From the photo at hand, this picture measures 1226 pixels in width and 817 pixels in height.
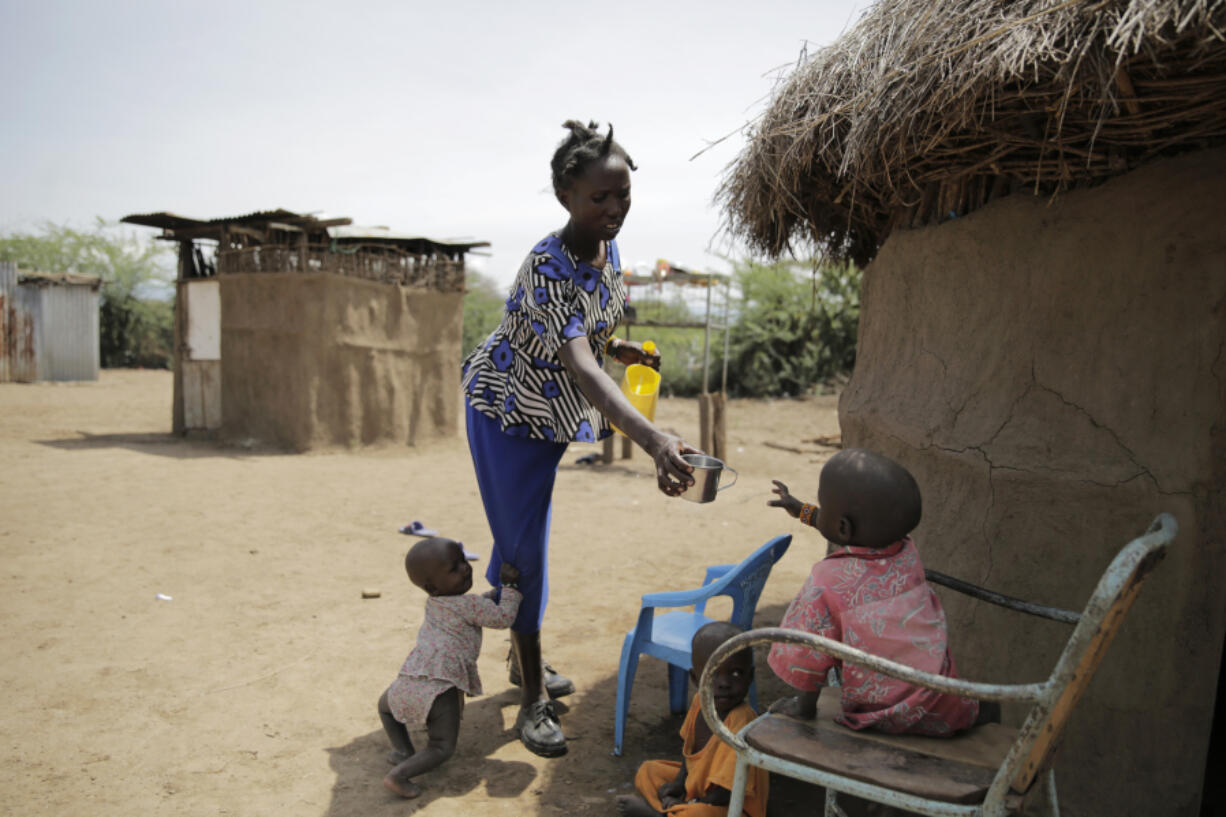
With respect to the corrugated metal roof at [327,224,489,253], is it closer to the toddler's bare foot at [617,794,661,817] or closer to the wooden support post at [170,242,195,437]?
the wooden support post at [170,242,195,437]

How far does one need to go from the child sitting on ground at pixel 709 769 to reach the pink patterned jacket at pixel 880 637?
1.31 ft

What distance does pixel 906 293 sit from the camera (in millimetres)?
3037

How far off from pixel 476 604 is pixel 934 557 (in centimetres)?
153

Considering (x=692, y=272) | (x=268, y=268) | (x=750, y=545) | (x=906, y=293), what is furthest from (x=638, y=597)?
(x=692, y=272)

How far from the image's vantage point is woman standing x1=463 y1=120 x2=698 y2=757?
2625 mm

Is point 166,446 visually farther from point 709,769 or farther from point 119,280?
point 119,280

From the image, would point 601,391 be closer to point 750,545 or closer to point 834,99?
point 834,99

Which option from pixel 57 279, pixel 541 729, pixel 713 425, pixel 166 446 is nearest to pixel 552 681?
pixel 541 729

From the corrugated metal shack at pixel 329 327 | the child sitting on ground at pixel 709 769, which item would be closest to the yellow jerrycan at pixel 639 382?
the child sitting on ground at pixel 709 769

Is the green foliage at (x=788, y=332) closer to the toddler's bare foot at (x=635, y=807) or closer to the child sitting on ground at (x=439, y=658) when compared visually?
the child sitting on ground at (x=439, y=658)

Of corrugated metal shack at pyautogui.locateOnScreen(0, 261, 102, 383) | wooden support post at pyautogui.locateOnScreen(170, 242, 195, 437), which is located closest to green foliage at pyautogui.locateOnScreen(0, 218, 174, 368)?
corrugated metal shack at pyautogui.locateOnScreen(0, 261, 102, 383)

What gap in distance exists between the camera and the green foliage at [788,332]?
18109mm

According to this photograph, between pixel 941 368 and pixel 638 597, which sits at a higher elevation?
pixel 941 368

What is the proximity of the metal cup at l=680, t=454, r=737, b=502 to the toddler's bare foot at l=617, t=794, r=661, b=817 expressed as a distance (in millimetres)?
932
